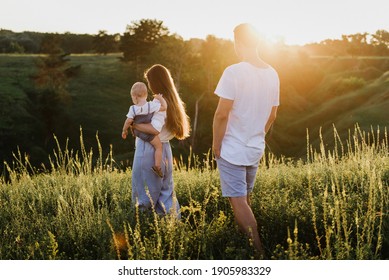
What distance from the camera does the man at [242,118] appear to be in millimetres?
4695

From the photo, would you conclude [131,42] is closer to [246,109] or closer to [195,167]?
[195,167]

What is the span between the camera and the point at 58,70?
192 feet

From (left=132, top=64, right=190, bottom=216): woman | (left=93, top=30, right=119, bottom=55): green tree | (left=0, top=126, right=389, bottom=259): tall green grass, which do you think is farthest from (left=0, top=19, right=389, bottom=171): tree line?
(left=0, top=126, right=389, bottom=259): tall green grass

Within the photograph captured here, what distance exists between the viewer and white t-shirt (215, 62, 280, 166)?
4.69 metres

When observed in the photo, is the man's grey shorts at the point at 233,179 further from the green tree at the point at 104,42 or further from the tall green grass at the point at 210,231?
the green tree at the point at 104,42

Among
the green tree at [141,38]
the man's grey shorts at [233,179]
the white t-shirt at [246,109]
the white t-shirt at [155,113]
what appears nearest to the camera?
the white t-shirt at [246,109]

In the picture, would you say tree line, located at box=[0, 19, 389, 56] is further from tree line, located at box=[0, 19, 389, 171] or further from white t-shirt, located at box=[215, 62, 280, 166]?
white t-shirt, located at box=[215, 62, 280, 166]

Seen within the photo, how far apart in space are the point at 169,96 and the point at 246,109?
175cm

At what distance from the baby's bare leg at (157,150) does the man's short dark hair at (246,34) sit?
2.04m

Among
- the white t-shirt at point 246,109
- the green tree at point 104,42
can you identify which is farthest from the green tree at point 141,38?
the white t-shirt at point 246,109

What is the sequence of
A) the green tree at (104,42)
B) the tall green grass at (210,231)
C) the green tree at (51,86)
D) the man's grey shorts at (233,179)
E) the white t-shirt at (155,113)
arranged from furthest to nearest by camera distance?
the green tree at (104,42), the green tree at (51,86), the white t-shirt at (155,113), the man's grey shorts at (233,179), the tall green grass at (210,231)

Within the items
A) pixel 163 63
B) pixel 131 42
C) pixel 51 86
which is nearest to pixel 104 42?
pixel 131 42

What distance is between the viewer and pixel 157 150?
6246 millimetres
